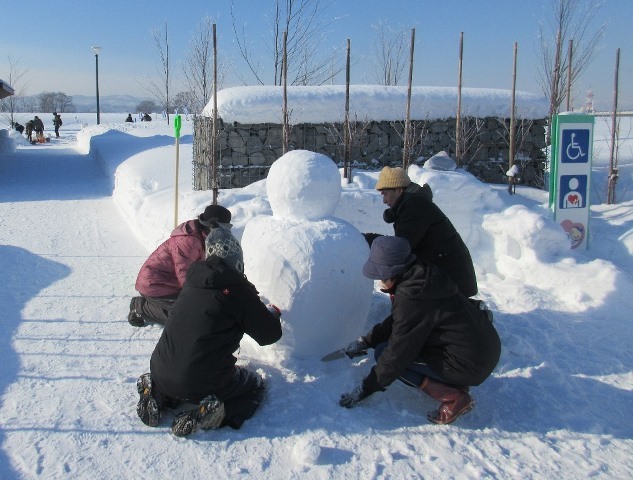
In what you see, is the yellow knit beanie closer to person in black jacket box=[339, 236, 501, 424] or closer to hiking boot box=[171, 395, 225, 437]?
person in black jacket box=[339, 236, 501, 424]

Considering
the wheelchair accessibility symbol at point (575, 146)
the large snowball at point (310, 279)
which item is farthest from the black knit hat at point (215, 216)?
the wheelchair accessibility symbol at point (575, 146)

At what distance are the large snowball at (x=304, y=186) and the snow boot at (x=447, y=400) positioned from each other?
131 centimetres

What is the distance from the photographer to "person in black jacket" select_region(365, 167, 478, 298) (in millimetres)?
3627

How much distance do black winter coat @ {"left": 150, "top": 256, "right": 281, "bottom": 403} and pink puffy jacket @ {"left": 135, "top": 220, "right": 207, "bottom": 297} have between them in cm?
115

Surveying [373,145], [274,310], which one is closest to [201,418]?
[274,310]

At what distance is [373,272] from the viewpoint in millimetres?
2859

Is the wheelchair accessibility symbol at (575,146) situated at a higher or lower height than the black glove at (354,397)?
higher

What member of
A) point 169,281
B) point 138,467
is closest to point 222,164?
point 169,281

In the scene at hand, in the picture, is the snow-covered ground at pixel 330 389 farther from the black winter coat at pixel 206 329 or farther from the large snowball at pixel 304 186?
the large snowball at pixel 304 186

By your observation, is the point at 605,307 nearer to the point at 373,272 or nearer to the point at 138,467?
the point at 373,272

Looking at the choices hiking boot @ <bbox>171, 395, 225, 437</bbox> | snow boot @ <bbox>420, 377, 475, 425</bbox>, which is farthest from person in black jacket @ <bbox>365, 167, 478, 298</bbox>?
hiking boot @ <bbox>171, 395, 225, 437</bbox>

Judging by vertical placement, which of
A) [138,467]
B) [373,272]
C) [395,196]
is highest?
[395,196]

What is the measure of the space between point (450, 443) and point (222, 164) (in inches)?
Answer: 293

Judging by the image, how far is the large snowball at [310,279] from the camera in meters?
3.37
